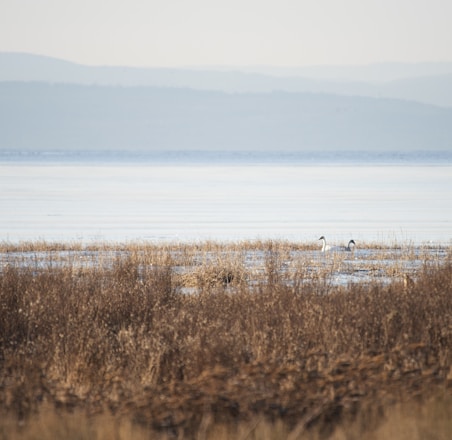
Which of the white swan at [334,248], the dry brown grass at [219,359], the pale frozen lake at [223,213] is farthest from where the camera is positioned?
the pale frozen lake at [223,213]

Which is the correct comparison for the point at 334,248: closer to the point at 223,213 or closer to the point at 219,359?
the point at 219,359

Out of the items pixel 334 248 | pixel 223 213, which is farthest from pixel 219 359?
pixel 223 213

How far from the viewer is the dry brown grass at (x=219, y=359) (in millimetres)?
7133

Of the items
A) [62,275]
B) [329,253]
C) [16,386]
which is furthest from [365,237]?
[16,386]

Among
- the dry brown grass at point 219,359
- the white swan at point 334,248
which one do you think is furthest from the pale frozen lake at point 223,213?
the dry brown grass at point 219,359

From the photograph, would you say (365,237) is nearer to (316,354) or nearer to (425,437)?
(316,354)

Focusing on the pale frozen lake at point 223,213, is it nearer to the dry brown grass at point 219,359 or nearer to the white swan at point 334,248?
the white swan at point 334,248

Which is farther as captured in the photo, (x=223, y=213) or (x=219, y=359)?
(x=223, y=213)

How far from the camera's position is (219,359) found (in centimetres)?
907

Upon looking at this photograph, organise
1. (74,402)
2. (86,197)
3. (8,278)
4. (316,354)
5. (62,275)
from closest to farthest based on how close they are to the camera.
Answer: (74,402) < (316,354) < (8,278) < (62,275) < (86,197)

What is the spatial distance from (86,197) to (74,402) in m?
47.1

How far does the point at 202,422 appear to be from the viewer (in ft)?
22.5

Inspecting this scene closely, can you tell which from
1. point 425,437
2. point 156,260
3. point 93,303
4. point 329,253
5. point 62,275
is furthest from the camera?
point 329,253

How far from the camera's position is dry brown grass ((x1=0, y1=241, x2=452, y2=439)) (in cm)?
713
